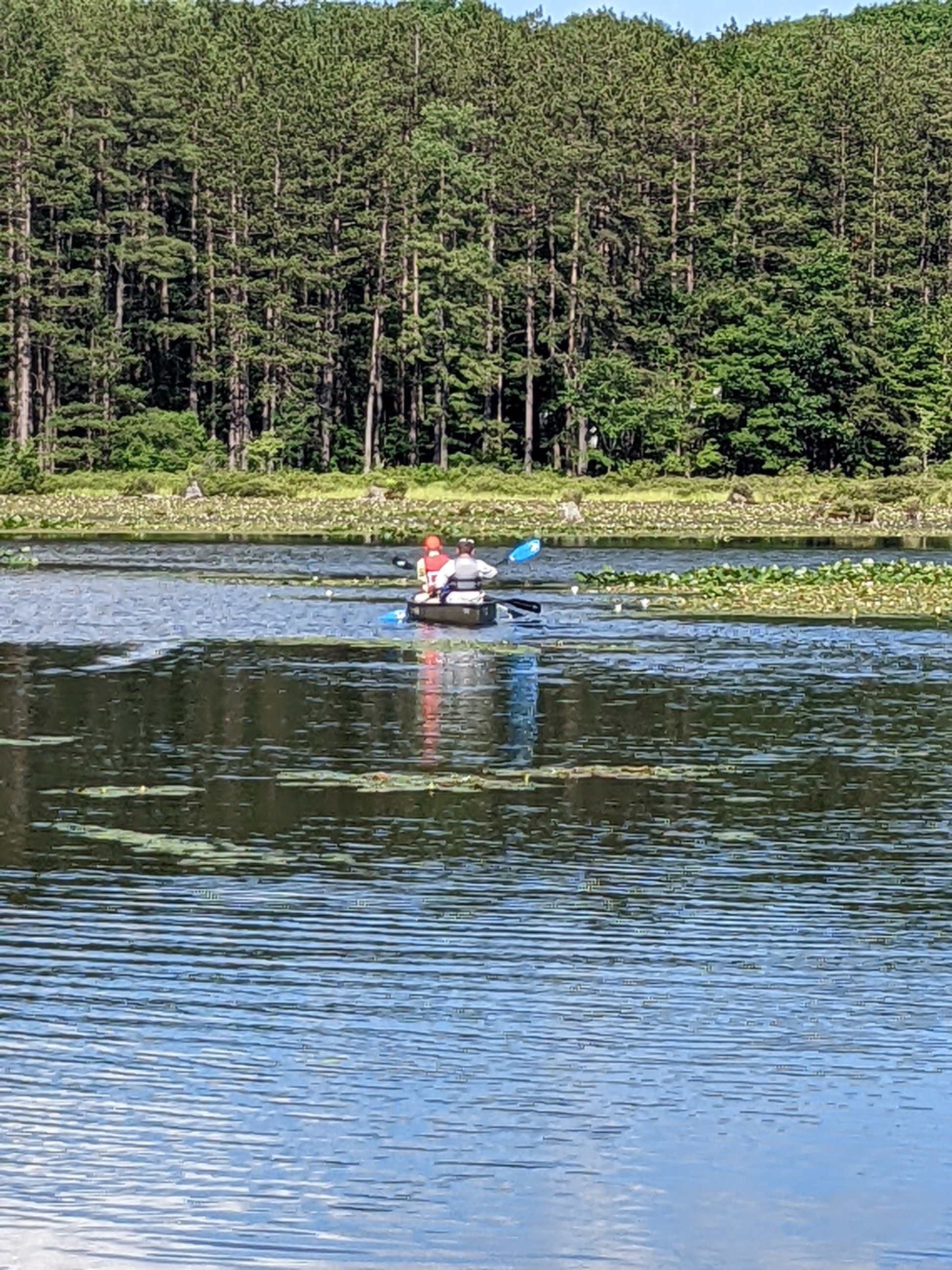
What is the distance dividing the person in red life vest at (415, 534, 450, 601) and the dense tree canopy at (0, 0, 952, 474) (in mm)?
53758

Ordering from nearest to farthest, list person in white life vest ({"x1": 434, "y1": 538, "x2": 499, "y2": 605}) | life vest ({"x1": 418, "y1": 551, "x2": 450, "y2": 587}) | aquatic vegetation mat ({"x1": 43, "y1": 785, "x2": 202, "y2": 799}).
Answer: aquatic vegetation mat ({"x1": 43, "y1": 785, "x2": 202, "y2": 799}) < person in white life vest ({"x1": 434, "y1": 538, "x2": 499, "y2": 605}) < life vest ({"x1": 418, "y1": 551, "x2": 450, "y2": 587})

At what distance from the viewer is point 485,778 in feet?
69.9

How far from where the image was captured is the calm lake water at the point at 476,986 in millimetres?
9656

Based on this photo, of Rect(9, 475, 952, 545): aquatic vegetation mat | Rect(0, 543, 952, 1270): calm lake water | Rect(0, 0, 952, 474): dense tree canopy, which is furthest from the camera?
Rect(0, 0, 952, 474): dense tree canopy

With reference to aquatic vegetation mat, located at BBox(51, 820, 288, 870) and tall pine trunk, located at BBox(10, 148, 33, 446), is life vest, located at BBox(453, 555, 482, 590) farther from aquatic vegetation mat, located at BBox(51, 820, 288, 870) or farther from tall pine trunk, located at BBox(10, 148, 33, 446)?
tall pine trunk, located at BBox(10, 148, 33, 446)

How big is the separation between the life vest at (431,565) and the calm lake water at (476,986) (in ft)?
33.5

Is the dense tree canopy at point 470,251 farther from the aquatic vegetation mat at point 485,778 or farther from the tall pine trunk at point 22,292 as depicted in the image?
the aquatic vegetation mat at point 485,778

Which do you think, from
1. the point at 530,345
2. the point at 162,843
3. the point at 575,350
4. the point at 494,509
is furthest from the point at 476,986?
the point at 575,350

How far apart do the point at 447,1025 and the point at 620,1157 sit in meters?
2.18

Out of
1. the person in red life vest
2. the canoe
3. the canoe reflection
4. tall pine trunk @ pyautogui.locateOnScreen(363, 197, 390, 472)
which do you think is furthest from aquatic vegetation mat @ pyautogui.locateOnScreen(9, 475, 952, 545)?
the canoe reflection

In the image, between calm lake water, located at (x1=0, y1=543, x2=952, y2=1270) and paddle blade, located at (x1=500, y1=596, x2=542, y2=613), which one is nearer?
calm lake water, located at (x1=0, y1=543, x2=952, y2=1270)

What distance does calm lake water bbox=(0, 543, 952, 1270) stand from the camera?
9656mm

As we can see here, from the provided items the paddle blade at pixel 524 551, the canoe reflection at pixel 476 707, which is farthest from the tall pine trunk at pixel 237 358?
the canoe reflection at pixel 476 707

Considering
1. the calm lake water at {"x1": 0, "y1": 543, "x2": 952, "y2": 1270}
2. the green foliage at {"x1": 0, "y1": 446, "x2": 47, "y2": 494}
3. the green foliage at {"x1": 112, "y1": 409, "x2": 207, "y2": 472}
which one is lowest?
the calm lake water at {"x1": 0, "y1": 543, "x2": 952, "y2": 1270}
